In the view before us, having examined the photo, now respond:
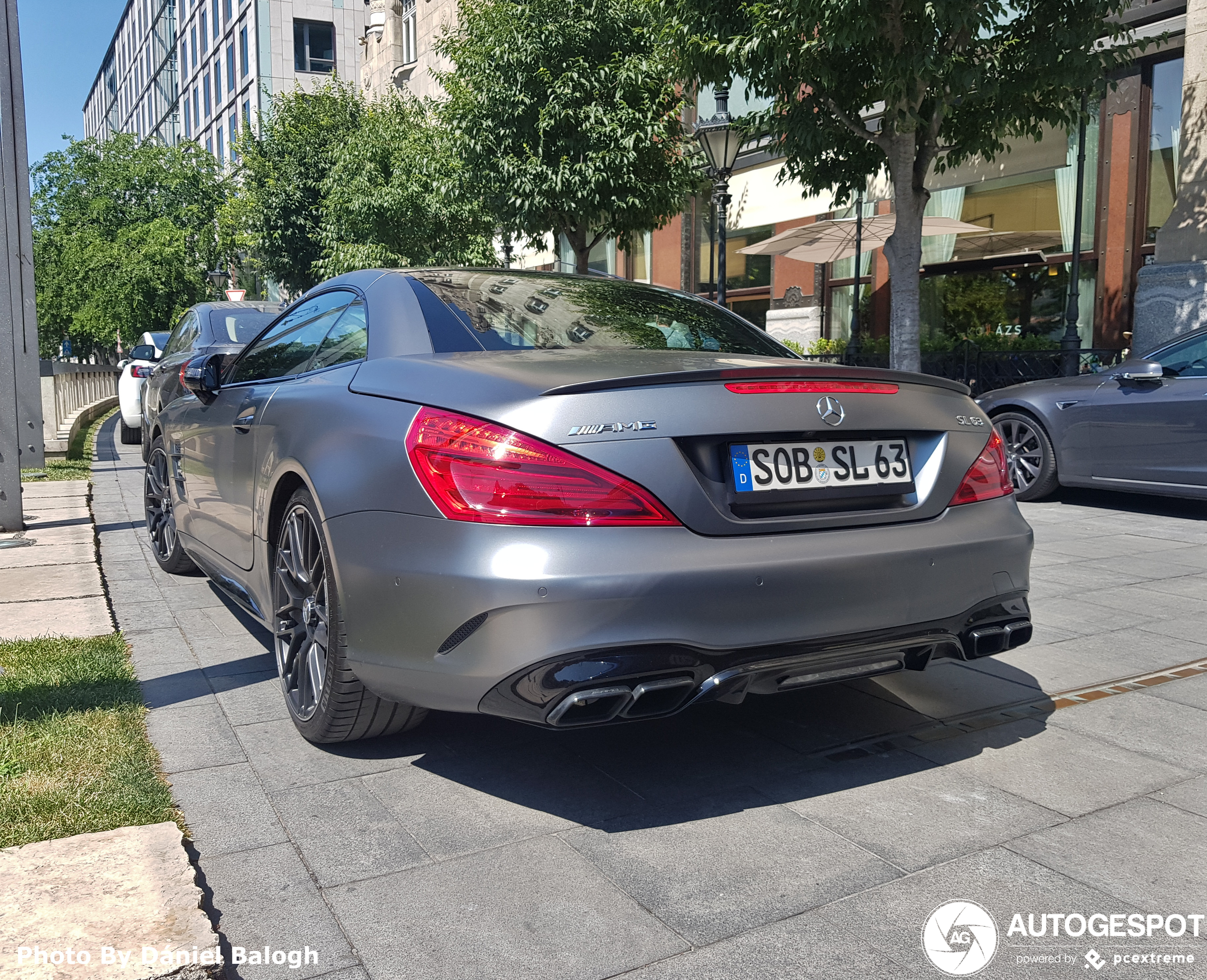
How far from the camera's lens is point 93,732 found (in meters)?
3.38

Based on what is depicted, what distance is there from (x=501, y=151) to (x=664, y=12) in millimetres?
3942

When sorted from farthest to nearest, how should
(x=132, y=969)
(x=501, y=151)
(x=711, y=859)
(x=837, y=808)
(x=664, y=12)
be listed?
1. (x=501, y=151)
2. (x=664, y=12)
3. (x=837, y=808)
4. (x=711, y=859)
5. (x=132, y=969)

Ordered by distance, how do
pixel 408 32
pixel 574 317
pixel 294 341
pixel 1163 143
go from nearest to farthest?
1. pixel 574 317
2. pixel 294 341
3. pixel 1163 143
4. pixel 408 32

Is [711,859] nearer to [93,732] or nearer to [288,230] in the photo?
[93,732]

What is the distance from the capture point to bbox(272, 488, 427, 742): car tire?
3145 mm

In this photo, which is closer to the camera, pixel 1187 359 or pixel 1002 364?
pixel 1187 359

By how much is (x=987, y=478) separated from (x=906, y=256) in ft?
29.3

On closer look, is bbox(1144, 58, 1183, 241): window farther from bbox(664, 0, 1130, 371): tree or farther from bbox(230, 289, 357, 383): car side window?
bbox(230, 289, 357, 383): car side window

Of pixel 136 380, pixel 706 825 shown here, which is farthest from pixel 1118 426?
pixel 136 380

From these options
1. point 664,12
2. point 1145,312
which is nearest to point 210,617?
point 664,12

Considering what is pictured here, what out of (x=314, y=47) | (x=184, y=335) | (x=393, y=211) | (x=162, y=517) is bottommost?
(x=162, y=517)

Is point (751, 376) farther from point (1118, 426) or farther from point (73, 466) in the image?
point (73, 466)

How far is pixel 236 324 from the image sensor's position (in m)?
10.4

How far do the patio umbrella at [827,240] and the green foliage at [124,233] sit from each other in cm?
3365
